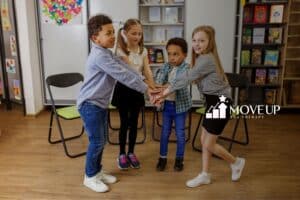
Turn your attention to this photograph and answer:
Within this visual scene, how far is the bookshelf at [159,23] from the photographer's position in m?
4.45

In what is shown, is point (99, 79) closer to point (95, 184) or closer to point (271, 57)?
point (95, 184)

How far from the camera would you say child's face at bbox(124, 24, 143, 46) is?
8.62ft

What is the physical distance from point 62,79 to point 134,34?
3.83 feet

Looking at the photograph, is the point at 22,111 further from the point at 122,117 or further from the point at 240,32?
the point at 240,32

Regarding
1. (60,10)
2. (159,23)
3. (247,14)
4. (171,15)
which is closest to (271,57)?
(247,14)

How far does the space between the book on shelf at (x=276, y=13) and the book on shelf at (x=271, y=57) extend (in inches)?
16.3

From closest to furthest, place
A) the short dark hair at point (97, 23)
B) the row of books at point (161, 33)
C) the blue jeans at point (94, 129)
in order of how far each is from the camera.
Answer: the short dark hair at point (97, 23) < the blue jeans at point (94, 129) < the row of books at point (161, 33)

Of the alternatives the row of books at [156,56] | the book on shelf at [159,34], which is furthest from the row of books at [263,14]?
the row of books at [156,56]

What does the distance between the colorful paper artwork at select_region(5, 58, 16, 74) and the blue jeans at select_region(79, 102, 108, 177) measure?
2509mm

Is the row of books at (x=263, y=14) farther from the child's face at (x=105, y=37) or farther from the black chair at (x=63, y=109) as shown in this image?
the child's face at (x=105, y=37)

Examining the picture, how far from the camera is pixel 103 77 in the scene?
2.33 metres

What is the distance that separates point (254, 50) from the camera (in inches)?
180

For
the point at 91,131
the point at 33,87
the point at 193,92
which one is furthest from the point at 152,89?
the point at 33,87

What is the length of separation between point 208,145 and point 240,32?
2.31 metres
